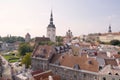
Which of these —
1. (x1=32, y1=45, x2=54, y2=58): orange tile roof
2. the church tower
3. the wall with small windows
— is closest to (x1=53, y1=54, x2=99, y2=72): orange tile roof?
the wall with small windows

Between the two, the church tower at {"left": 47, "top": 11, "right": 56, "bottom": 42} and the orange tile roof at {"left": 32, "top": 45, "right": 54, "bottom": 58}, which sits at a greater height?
the church tower at {"left": 47, "top": 11, "right": 56, "bottom": 42}

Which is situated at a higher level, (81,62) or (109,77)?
(81,62)

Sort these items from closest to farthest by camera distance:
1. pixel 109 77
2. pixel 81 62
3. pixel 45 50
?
pixel 109 77 < pixel 81 62 < pixel 45 50

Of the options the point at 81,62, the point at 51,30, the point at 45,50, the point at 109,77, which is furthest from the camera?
the point at 51,30

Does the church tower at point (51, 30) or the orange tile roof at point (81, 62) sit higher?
the church tower at point (51, 30)

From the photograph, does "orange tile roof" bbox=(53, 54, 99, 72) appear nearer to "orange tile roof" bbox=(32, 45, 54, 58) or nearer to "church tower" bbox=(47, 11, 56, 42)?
"orange tile roof" bbox=(32, 45, 54, 58)

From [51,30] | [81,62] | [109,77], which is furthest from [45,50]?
[51,30]

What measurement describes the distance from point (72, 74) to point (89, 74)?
401 centimetres

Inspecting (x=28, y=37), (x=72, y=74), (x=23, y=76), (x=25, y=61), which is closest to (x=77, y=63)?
(x=72, y=74)

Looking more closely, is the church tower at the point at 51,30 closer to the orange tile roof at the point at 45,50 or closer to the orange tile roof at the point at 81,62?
the orange tile roof at the point at 45,50

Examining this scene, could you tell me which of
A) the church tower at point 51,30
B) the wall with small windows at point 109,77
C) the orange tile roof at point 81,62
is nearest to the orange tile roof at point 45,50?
the orange tile roof at point 81,62

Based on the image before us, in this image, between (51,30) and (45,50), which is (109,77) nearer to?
(45,50)

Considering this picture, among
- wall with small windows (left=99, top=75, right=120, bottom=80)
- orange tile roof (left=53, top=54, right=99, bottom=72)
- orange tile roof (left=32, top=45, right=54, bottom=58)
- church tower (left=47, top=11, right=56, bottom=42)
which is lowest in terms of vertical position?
wall with small windows (left=99, top=75, right=120, bottom=80)

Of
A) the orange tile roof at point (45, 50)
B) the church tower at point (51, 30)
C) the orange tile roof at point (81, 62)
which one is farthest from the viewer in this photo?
the church tower at point (51, 30)
